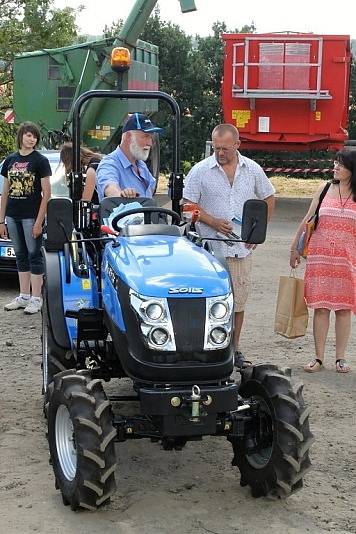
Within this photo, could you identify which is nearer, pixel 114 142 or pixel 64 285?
pixel 64 285

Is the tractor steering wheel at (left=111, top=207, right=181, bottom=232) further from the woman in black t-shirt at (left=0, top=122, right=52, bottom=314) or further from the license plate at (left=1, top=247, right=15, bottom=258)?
the license plate at (left=1, top=247, right=15, bottom=258)

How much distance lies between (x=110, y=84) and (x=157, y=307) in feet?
36.3

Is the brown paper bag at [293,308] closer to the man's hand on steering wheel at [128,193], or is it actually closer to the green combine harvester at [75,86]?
the man's hand on steering wheel at [128,193]

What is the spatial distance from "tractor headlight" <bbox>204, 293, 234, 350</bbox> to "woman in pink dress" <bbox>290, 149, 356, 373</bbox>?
2652 mm

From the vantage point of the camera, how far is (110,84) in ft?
48.3

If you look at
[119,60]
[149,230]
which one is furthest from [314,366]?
[119,60]

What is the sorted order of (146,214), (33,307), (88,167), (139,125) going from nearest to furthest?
(146,214)
(139,125)
(88,167)
(33,307)

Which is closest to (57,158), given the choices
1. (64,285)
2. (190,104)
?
(64,285)

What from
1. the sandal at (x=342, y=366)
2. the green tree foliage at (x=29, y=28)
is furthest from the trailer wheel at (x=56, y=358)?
the green tree foliage at (x=29, y=28)

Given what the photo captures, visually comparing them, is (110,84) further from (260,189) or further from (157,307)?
(157,307)

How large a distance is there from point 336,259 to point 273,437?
2.68m

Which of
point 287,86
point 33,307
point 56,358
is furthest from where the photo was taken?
point 287,86

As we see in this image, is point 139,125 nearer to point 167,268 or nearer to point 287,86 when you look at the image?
point 167,268

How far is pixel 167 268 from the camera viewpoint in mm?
4301
